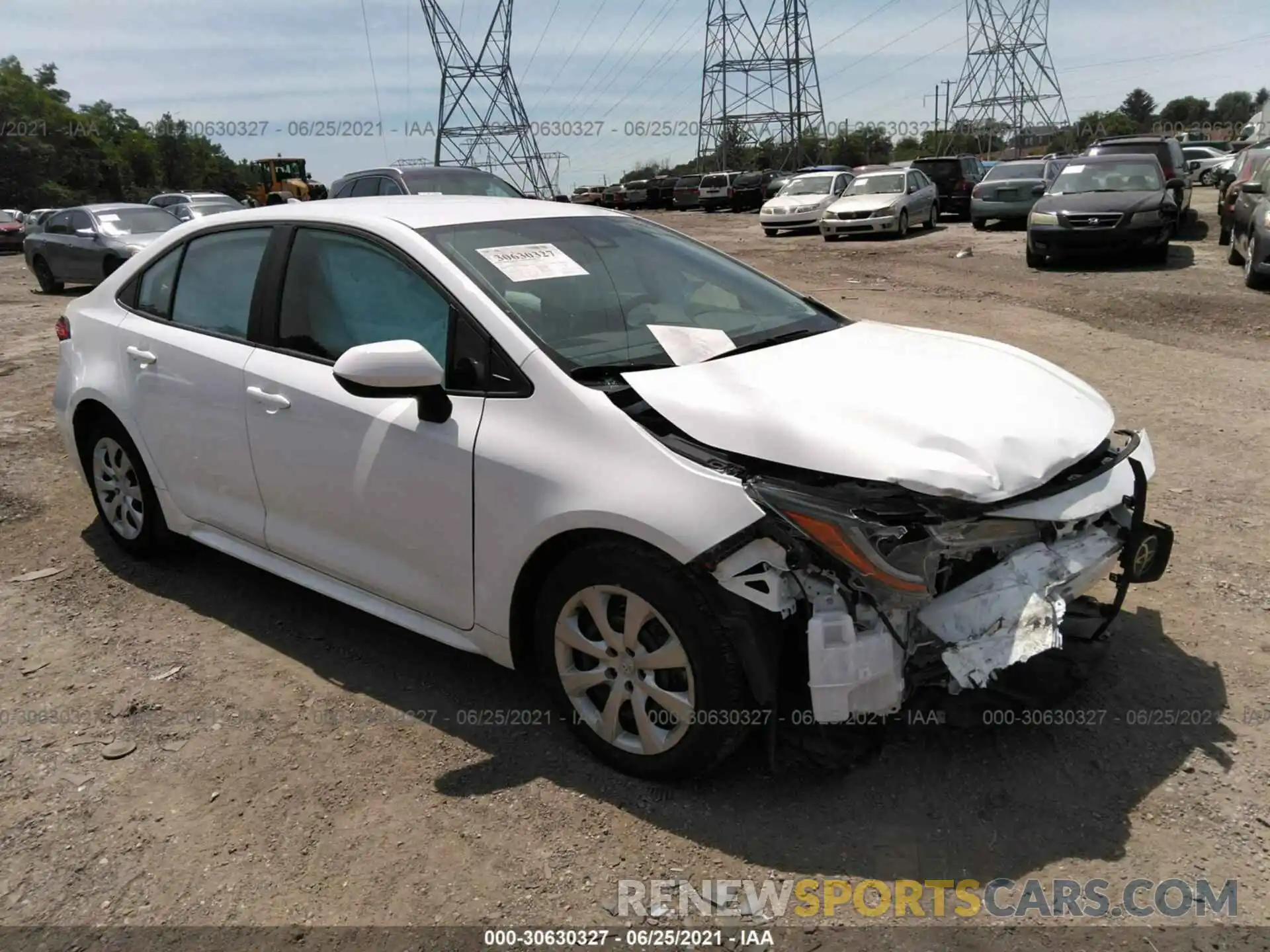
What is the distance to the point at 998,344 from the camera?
3531mm

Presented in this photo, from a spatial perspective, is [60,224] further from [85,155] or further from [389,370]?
[85,155]

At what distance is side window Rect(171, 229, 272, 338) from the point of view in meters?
3.71

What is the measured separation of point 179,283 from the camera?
13.4 ft

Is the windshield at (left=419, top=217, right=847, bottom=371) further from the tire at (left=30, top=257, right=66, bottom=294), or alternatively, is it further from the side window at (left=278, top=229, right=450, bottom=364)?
the tire at (left=30, top=257, right=66, bottom=294)

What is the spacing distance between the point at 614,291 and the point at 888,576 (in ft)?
4.84

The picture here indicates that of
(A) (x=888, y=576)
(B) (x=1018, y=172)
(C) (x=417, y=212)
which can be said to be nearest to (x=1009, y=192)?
(B) (x=1018, y=172)

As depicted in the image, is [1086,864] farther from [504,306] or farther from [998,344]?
[504,306]

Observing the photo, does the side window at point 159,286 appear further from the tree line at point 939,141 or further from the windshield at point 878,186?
the tree line at point 939,141

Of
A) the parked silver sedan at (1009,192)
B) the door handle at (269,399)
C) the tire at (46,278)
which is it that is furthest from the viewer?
the parked silver sedan at (1009,192)

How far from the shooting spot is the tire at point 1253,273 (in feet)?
34.8

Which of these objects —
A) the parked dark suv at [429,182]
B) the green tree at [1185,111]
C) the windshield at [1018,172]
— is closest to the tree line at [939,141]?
the green tree at [1185,111]

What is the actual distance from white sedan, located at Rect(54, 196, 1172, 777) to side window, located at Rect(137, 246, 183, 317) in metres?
0.28

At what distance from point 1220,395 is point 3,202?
221 feet

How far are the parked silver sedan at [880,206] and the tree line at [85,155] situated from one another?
51561mm
